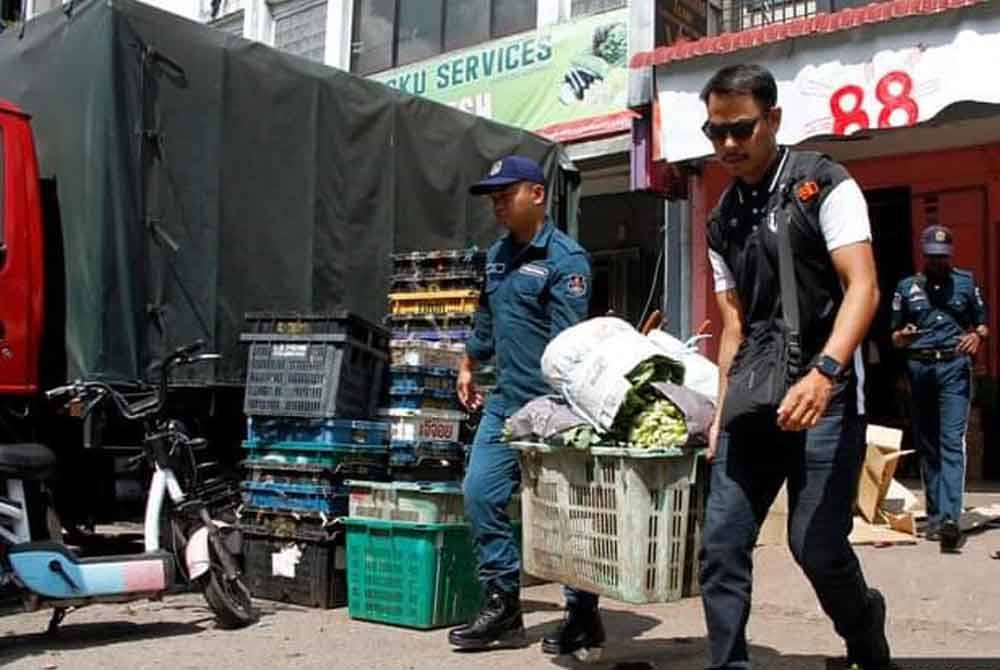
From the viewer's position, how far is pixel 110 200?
5.86 metres

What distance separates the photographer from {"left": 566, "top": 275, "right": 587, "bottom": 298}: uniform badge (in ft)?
15.6

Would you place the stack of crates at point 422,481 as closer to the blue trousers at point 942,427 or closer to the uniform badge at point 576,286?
the uniform badge at point 576,286

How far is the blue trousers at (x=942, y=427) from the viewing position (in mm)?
6633

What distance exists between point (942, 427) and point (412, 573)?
11.2 feet

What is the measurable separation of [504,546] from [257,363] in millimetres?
2124

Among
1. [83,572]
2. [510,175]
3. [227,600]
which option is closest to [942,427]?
[510,175]

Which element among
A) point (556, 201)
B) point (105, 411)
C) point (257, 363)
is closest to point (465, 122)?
point (556, 201)

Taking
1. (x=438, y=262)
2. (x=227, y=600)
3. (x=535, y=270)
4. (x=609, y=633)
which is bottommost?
(x=609, y=633)

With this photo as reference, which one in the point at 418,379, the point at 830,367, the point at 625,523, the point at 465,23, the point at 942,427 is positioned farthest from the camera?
the point at 465,23

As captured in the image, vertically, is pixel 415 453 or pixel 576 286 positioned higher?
pixel 576 286

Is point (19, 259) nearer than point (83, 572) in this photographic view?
No

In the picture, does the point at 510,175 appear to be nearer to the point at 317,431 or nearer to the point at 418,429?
the point at 418,429

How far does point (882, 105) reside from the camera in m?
7.99

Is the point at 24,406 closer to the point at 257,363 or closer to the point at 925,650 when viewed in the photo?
the point at 257,363
